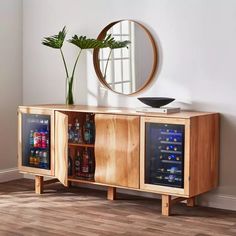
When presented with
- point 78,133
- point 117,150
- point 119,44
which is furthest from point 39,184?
point 119,44

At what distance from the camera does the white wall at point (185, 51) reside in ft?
14.2

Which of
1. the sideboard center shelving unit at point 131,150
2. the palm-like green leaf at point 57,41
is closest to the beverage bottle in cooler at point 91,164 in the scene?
the sideboard center shelving unit at point 131,150

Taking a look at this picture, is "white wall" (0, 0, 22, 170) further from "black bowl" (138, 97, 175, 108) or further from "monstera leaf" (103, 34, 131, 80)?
"black bowl" (138, 97, 175, 108)

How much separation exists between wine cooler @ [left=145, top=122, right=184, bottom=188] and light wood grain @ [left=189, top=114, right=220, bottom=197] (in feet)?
0.26

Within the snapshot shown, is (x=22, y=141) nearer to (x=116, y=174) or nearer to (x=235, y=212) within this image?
(x=116, y=174)

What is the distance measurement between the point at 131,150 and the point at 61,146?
2.13 feet

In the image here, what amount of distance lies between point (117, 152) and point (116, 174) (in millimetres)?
174

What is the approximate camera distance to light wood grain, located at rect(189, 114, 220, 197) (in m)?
4.08

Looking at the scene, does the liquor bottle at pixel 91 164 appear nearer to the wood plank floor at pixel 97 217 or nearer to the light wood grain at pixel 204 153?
the wood plank floor at pixel 97 217

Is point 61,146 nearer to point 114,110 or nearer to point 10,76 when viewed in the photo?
point 114,110

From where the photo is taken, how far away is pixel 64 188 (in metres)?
5.10

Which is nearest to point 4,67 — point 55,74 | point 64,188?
point 55,74

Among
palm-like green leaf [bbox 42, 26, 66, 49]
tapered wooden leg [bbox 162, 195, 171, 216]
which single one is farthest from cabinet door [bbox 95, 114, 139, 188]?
palm-like green leaf [bbox 42, 26, 66, 49]

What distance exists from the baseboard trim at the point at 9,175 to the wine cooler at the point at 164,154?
1.73m
